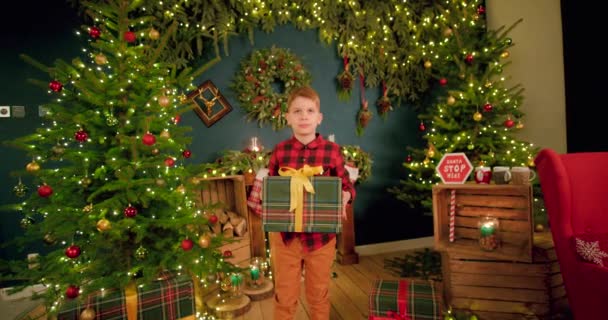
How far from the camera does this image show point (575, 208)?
204 centimetres

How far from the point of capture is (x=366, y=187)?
159 inches

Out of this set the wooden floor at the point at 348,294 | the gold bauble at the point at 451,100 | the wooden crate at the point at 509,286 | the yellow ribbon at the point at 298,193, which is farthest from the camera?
the gold bauble at the point at 451,100

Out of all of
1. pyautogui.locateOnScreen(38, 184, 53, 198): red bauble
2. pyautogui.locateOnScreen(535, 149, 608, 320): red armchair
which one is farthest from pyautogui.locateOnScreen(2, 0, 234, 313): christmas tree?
pyautogui.locateOnScreen(535, 149, 608, 320): red armchair

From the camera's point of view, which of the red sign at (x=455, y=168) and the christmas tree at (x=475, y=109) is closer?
the red sign at (x=455, y=168)

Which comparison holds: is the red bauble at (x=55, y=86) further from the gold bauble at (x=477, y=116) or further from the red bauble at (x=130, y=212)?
the gold bauble at (x=477, y=116)

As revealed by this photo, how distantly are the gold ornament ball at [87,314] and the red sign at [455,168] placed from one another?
2.18m

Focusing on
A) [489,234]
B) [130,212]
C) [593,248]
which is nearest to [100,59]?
[130,212]

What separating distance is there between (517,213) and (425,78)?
2.21m

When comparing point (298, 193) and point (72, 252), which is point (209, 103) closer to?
point (72, 252)

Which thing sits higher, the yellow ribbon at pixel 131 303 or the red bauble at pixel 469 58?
the red bauble at pixel 469 58

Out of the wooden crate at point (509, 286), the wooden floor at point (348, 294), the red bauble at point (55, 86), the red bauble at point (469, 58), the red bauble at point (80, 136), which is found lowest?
the wooden floor at point (348, 294)

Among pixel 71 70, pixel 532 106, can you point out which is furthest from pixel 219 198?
pixel 532 106

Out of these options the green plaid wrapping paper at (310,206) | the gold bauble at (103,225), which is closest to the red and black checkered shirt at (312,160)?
the green plaid wrapping paper at (310,206)

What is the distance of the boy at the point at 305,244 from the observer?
6.40 feet
